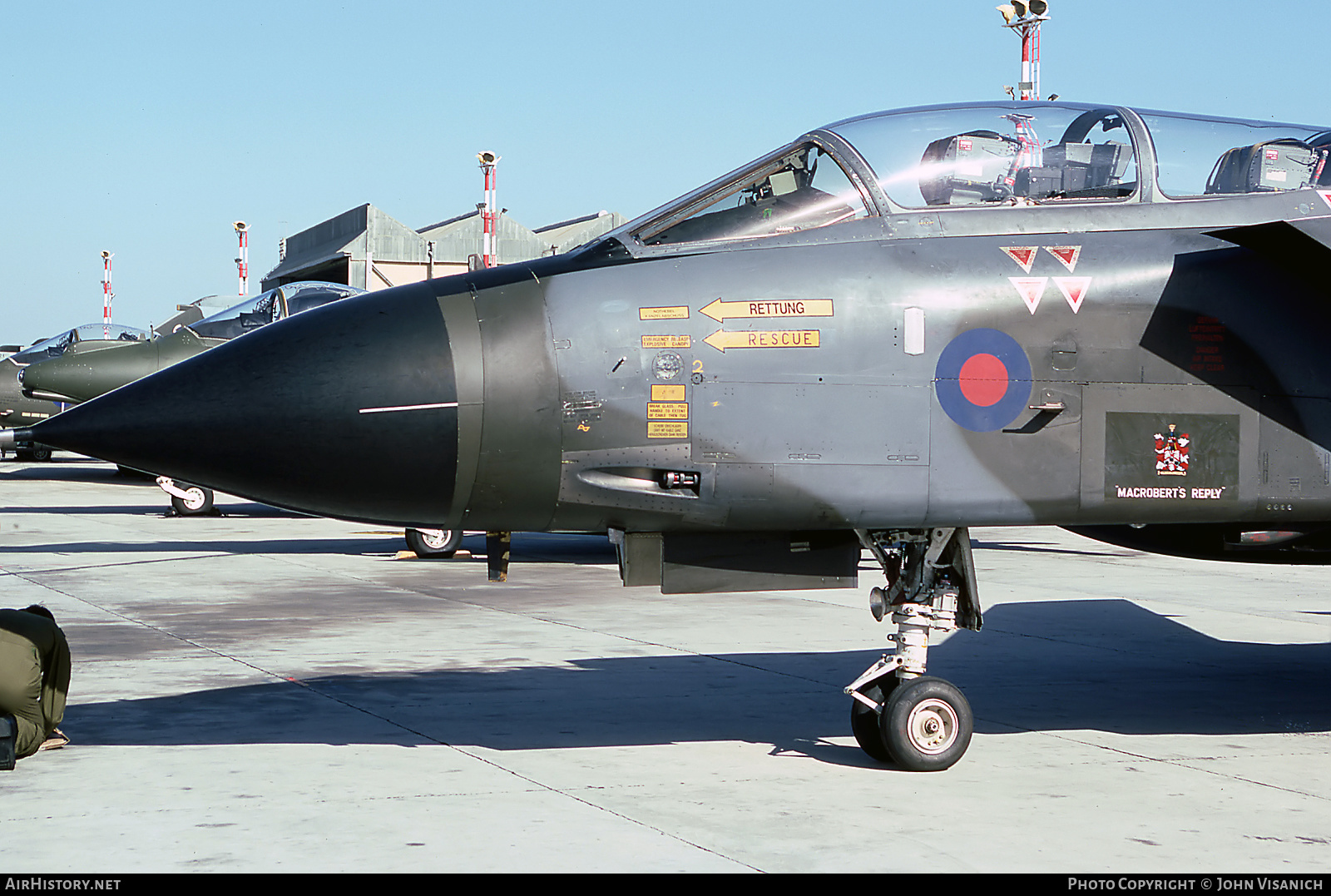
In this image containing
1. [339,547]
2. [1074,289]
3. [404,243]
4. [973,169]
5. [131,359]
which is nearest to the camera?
[1074,289]

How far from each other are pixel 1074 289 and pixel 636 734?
3.30 metres

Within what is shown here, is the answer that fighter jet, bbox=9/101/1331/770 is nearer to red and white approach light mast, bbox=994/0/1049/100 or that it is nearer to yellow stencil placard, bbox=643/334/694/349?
yellow stencil placard, bbox=643/334/694/349

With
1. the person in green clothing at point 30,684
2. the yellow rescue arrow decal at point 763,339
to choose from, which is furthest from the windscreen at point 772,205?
the person in green clothing at point 30,684

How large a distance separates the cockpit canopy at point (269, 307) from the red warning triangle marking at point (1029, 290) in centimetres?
1524

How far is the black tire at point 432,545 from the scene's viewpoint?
1695 centimetres

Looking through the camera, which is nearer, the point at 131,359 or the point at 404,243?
the point at 131,359

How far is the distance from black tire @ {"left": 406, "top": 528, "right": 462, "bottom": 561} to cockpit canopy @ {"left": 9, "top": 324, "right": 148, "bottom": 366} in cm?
1676

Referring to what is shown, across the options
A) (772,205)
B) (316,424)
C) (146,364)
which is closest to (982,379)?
(772,205)

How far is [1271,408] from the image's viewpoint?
6.42m

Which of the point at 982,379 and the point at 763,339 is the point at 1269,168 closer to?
the point at 982,379

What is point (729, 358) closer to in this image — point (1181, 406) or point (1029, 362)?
point (1029, 362)

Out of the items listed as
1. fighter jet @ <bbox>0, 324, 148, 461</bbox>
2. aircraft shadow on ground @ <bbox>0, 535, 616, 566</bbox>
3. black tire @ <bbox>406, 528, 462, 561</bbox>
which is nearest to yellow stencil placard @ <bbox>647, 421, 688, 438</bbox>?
aircraft shadow on ground @ <bbox>0, 535, 616, 566</bbox>

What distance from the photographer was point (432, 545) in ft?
55.7

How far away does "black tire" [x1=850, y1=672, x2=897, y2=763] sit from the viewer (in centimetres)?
666
